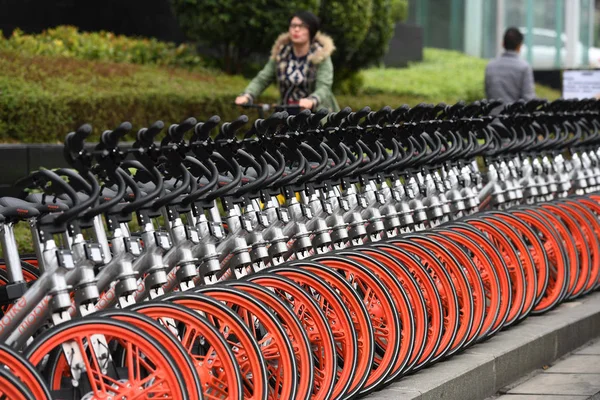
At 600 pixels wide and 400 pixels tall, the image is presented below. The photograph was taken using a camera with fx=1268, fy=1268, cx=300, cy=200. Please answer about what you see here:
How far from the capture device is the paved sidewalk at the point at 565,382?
251 inches

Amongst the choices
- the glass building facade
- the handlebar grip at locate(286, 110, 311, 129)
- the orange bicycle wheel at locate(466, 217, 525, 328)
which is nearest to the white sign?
the orange bicycle wheel at locate(466, 217, 525, 328)

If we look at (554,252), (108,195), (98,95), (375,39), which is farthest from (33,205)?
(375,39)

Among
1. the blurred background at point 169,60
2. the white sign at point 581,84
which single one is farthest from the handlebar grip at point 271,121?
the white sign at point 581,84

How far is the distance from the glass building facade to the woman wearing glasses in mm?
19075

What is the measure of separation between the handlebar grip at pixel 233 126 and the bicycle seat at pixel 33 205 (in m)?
0.90

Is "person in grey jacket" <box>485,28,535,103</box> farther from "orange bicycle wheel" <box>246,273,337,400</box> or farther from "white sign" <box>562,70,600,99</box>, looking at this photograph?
"orange bicycle wheel" <box>246,273,337,400</box>

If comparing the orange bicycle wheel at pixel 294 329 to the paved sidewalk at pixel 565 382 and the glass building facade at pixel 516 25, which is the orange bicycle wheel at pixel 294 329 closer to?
the paved sidewalk at pixel 565 382

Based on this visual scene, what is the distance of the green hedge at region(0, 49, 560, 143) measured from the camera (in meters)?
10.6

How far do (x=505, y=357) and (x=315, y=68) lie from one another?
339 cm

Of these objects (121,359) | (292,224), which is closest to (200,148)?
(292,224)

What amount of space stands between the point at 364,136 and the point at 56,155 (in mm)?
4202

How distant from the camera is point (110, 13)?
16.8m

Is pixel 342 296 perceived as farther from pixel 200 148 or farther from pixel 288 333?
pixel 200 148

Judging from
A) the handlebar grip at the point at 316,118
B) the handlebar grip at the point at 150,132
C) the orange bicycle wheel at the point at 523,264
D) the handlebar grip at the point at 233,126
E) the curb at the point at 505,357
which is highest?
the handlebar grip at the point at 150,132
